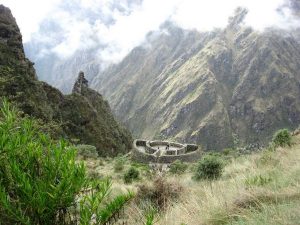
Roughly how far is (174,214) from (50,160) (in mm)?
3018

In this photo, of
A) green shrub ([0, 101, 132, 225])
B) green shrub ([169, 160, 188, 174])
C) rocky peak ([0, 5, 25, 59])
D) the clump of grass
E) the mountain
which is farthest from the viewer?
rocky peak ([0, 5, 25, 59])

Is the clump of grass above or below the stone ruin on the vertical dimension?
below

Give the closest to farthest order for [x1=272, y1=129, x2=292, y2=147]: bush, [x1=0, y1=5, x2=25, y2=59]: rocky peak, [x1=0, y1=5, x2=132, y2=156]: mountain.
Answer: [x1=272, y1=129, x2=292, y2=147]: bush < [x1=0, y1=5, x2=132, y2=156]: mountain < [x1=0, y1=5, x2=25, y2=59]: rocky peak

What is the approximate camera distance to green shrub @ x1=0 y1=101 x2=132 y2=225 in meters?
3.81

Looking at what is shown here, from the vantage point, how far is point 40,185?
3.91m

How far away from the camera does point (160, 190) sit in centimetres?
911

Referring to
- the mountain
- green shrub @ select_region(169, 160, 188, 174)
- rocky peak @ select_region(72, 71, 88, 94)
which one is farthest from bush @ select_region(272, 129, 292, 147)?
rocky peak @ select_region(72, 71, 88, 94)

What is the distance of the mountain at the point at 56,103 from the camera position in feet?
224

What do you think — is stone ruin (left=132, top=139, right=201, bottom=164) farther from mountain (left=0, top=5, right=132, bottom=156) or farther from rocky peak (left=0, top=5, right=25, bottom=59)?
rocky peak (left=0, top=5, right=25, bottom=59)

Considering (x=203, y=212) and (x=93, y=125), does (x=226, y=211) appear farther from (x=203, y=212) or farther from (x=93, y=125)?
(x=93, y=125)

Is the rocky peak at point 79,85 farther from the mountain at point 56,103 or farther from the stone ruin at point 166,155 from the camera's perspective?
the stone ruin at point 166,155

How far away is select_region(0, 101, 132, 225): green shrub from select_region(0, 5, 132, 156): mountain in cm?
5823

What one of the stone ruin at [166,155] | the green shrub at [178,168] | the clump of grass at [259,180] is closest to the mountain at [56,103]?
the stone ruin at [166,155]

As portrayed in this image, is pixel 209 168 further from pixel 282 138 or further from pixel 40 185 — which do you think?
pixel 40 185
